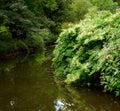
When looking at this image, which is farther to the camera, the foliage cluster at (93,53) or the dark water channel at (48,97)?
the foliage cluster at (93,53)

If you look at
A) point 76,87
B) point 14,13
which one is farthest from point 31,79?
point 14,13

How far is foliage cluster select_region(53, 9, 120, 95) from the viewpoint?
37.2 feet

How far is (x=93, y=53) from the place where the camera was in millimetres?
12555

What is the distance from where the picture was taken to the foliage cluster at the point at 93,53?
11.3 m

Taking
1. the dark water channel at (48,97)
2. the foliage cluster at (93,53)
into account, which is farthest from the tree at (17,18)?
the foliage cluster at (93,53)

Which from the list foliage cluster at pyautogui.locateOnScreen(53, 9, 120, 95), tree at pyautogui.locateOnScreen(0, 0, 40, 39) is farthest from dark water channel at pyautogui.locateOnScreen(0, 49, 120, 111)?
tree at pyautogui.locateOnScreen(0, 0, 40, 39)

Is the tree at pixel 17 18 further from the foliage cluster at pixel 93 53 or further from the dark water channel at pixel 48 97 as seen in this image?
the foliage cluster at pixel 93 53

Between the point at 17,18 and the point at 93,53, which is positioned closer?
the point at 93,53

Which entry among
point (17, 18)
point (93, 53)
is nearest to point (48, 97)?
point (93, 53)

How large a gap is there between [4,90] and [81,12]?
4507 centimetres

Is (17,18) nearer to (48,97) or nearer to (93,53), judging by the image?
(93,53)

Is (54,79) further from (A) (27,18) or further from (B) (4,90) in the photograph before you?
(A) (27,18)

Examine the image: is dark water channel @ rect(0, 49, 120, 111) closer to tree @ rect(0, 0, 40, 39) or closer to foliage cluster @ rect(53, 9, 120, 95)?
foliage cluster @ rect(53, 9, 120, 95)

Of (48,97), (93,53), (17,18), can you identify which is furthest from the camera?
(17,18)
